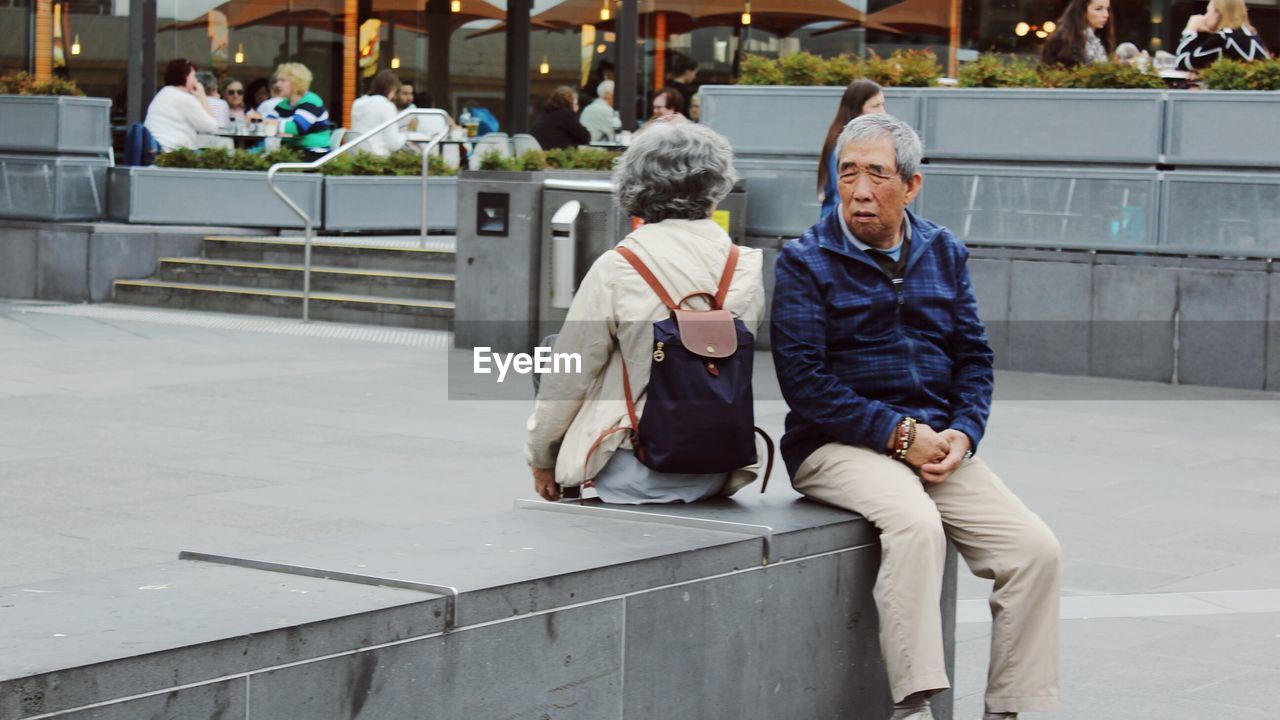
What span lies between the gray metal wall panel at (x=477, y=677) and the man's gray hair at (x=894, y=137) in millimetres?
1504

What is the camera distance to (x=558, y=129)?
725 inches

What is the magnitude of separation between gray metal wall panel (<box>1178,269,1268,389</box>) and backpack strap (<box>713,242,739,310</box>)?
26.3ft

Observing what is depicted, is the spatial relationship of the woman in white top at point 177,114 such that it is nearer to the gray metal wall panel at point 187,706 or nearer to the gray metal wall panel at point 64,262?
the gray metal wall panel at point 64,262

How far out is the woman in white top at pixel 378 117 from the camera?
18812 millimetres

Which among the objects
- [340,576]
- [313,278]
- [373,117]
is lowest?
[340,576]

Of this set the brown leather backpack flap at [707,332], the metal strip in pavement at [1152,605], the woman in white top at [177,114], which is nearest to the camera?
the brown leather backpack flap at [707,332]

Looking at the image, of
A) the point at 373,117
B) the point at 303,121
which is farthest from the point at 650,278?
the point at 303,121

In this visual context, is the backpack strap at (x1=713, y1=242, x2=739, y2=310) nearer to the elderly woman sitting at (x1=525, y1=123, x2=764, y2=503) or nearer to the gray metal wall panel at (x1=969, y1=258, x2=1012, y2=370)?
the elderly woman sitting at (x1=525, y1=123, x2=764, y2=503)

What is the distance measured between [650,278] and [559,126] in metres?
14.4

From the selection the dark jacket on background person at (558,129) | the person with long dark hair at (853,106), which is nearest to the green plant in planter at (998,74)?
the person with long dark hair at (853,106)

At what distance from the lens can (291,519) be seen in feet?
22.3

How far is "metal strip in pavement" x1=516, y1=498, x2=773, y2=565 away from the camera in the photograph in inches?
158

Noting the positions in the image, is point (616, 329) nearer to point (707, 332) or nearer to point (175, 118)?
point (707, 332)

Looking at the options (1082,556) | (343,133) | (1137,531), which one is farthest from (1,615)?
(343,133)
